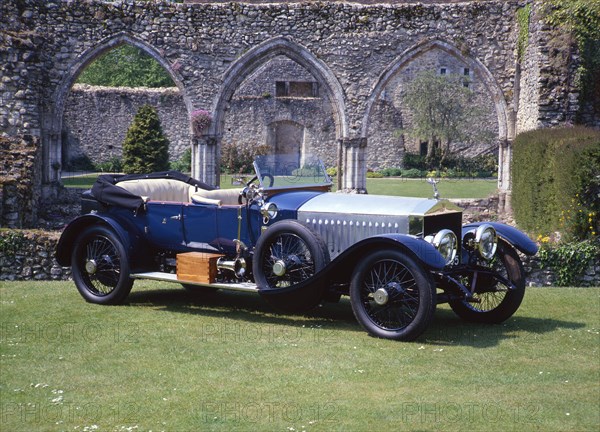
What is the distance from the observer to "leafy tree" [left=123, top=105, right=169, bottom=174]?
2952 centimetres

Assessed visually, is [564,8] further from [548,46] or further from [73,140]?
[73,140]

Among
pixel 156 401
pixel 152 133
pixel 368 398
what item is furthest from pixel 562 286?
pixel 152 133

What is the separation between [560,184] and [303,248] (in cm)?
567

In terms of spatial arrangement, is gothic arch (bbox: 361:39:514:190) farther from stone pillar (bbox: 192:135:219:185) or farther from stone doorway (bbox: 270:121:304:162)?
stone doorway (bbox: 270:121:304:162)

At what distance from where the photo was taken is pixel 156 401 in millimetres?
5184

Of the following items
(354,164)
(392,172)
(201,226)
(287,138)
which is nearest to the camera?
(201,226)

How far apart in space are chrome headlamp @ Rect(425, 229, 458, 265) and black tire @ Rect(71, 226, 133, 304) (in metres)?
2.95

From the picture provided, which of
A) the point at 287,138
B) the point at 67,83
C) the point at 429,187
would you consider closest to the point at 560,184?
the point at 67,83

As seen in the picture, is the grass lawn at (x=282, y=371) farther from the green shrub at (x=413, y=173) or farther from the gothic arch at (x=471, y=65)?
the green shrub at (x=413, y=173)

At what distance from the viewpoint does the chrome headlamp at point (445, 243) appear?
6.83m

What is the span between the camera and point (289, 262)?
23.8 feet

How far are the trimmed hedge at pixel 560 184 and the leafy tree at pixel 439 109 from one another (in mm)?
23722

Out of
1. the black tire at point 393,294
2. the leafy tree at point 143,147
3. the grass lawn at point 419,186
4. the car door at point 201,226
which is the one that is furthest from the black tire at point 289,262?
the leafy tree at point 143,147

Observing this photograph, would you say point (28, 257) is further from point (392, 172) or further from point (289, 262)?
point (392, 172)
